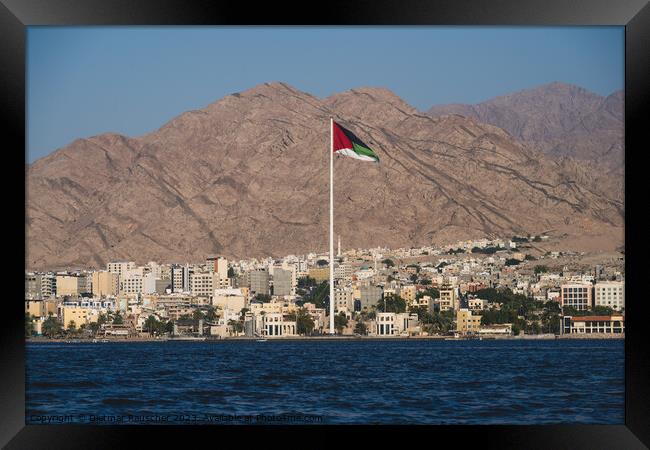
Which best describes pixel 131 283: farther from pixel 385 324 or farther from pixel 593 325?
pixel 593 325

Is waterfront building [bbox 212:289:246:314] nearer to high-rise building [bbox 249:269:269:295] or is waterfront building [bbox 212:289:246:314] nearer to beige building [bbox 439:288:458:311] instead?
high-rise building [bbox 249:269:269:295]

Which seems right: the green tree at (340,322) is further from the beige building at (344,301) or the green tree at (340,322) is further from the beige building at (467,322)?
the beige building at (467,322)

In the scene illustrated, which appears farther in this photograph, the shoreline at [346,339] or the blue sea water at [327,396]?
the shoreline at [346,339]

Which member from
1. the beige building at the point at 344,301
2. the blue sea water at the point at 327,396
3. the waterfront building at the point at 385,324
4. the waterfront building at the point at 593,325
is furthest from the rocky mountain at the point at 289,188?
the blue sea water at the point at 327,396

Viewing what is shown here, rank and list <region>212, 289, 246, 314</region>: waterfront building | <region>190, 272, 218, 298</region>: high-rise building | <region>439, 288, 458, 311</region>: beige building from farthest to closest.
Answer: <region>190, 272, 218, 298</region>: high-rise building < <region>212, 289, 246, 314</region>: waterfront building < <region>439, 288, 458, 311</region>: beige building

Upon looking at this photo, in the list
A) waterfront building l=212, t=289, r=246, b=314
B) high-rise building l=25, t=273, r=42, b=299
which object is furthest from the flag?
high-rise building l=25, t=273, r=42, b=299

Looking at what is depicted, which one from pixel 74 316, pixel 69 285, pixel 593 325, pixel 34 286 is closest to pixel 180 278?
pixel 69 285
